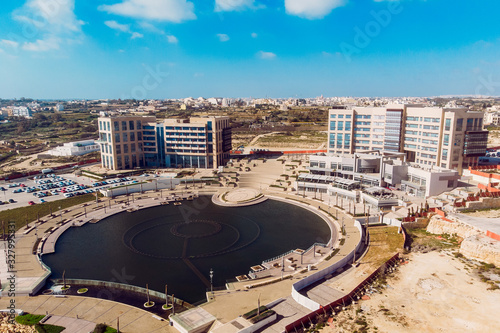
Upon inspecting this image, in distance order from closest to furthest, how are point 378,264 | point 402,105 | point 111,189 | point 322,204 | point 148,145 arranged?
1. point 378,264
2. point 322,204
3. point 111,189
4. point 402,105
5. point 148,145

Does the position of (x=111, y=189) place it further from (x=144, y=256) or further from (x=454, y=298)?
(x=454, y=298)

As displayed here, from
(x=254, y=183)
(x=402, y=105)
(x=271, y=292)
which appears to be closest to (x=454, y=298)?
(x=271, y=292)

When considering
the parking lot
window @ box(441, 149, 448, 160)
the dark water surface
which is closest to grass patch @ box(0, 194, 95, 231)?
the parking lot

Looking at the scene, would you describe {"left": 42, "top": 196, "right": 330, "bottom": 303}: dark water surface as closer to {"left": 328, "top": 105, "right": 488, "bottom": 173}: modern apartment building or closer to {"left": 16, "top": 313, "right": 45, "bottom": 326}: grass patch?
{"left": 16, "top": 313, "right": 45, "bottom": 326}: grass patch

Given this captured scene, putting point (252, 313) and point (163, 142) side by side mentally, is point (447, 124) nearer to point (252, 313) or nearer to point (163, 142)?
point (252, 313)

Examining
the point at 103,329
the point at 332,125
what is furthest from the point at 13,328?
the point at 332,125

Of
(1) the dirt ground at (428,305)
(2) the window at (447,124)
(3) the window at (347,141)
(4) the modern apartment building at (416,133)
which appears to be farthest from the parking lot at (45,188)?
(2) the window at (447,124)

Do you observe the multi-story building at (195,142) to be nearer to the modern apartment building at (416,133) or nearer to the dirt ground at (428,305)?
the modern apartment building at (416,133)
